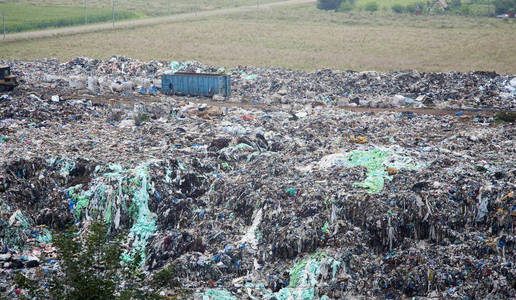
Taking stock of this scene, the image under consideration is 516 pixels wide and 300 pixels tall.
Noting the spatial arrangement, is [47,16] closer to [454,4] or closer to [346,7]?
[346,7]

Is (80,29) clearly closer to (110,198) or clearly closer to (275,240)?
(110,198)

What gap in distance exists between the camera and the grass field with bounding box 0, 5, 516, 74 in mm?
33250

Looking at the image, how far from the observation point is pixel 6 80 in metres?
22.9

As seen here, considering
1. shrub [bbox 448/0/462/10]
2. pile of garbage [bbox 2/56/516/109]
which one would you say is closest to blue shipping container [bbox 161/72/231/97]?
pile of garbage [bbox 2/56/516/109]

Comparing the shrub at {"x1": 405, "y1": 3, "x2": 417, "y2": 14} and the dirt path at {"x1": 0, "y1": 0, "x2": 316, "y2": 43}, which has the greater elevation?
the shrub at {"x1": 405, "y1": 3, "x2": 417, "y2": 14}

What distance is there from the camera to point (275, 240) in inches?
453

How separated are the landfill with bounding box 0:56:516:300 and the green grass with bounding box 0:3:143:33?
29.6 meters

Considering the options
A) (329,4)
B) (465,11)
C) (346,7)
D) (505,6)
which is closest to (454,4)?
(465,11)

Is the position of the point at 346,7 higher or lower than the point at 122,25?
higher

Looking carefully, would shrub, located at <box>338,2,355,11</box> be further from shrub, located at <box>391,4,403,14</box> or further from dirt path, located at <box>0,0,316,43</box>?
dirt path, located at <box>0,0,316,43</box>

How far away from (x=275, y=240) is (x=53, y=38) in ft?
123

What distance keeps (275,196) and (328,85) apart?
43.2ft

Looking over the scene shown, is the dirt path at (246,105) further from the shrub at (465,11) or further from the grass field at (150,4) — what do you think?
the shrub at (465,11)

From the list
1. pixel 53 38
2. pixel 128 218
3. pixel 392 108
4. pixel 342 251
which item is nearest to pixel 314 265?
pixel 342 251
